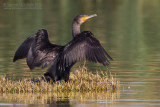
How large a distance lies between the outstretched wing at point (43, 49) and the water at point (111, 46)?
3.02 ft

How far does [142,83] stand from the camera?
12367 mm

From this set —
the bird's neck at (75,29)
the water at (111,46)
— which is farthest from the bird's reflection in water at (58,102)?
the bird's neck at (75,29)

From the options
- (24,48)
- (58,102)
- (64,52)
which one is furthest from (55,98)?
(24,48)

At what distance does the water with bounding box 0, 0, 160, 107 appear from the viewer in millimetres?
10586

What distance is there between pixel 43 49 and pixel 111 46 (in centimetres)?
817

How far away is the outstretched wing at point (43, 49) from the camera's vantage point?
1234 centimetres

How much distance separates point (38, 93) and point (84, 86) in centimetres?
102

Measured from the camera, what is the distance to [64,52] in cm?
1162

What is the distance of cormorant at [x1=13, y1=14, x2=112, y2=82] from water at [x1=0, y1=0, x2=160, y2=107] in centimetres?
78

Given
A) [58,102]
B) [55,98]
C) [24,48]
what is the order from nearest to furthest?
1. [58,102]
2. [55,98]
3. [24,48]

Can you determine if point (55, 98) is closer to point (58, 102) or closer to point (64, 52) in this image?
point (58, 102)

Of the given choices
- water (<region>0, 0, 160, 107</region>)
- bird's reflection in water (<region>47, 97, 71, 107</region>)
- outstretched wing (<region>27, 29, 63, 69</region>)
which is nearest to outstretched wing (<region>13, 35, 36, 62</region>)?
water (<region>0, 0, 160, 107</region>)

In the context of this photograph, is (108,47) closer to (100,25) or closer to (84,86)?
(84,86)

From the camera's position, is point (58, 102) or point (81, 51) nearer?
point (58, 102)
